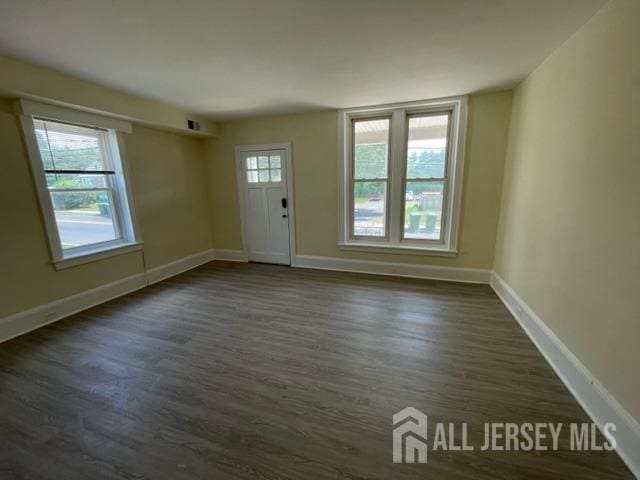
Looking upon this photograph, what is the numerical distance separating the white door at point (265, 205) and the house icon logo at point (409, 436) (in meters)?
3.30

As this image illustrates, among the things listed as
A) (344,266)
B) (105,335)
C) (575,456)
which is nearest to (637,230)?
(575,456)

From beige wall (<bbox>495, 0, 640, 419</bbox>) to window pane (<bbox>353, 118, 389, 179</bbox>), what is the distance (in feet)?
5.58

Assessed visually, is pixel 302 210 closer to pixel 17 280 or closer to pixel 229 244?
pixel 229 244

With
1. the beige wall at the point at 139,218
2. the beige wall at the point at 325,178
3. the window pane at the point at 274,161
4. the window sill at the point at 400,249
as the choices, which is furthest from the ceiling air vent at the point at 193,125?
the window sill at the point at 400,249

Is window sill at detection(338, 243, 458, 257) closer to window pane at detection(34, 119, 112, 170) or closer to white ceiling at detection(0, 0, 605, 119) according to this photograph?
white ceiling at detection(0, 0, 605, 119)

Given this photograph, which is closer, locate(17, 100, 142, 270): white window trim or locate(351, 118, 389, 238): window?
locate(17, 100, 142, 270): white window trim

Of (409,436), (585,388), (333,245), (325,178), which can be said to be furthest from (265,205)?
(585,388)

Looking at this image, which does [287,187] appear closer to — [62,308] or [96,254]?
[96,254]

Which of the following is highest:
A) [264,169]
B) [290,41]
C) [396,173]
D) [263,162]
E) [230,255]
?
[290,41]

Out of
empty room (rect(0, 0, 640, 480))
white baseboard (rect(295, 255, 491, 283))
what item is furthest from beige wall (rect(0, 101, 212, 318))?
white baseboard (rect(295, 255, 491, 283))

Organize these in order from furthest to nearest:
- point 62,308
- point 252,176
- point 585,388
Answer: point 252,176
point 62,308
point 585,388

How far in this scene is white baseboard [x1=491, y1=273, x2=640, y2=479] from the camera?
1.30 metres

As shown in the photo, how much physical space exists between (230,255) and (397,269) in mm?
3076

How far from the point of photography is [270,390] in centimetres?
183
